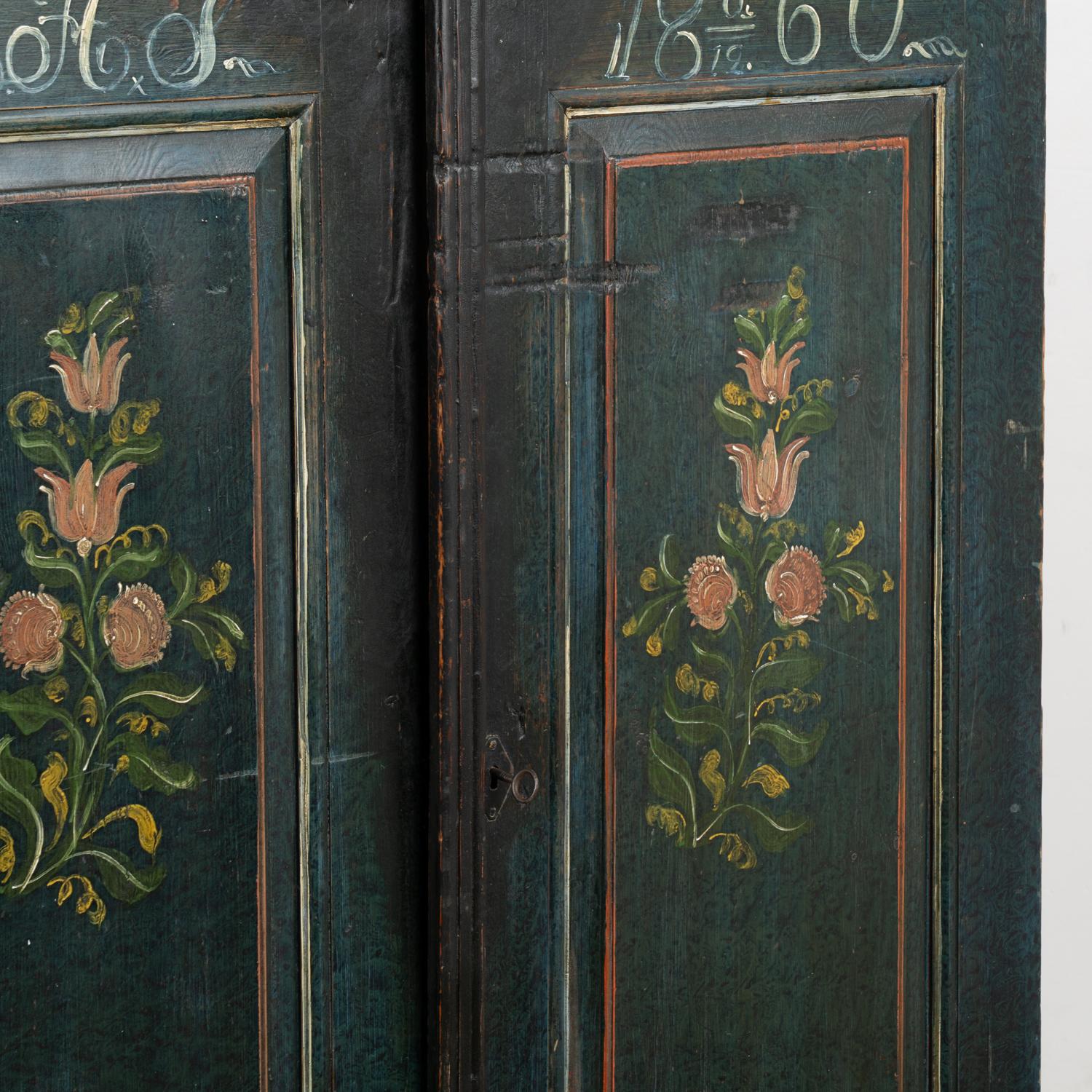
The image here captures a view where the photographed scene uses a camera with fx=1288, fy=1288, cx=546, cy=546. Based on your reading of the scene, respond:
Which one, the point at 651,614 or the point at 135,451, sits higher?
the point at 135,451

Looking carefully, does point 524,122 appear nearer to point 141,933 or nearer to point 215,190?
point 215,190

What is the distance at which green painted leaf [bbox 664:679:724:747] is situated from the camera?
1.30m

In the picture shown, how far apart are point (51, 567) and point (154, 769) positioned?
22cm

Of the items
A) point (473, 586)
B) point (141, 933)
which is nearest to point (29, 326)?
point (473, 586)

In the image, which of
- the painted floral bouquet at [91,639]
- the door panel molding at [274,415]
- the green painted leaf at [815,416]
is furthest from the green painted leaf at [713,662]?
the painted floral bouquet at [91,639]

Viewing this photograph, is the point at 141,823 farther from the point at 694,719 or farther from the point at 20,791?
the point at 694,719

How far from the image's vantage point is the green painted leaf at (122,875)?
125cm

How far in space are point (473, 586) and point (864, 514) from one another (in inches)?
15.6

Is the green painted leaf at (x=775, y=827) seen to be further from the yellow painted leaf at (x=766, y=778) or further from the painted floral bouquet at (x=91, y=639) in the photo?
the painted floral bouquet at (x=91, y=639)

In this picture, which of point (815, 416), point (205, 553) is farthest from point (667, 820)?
point (205, 553)

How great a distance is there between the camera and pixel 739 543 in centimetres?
129

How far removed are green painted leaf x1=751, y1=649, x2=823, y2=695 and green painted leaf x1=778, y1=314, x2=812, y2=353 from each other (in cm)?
31

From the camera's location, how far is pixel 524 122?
4.14ft

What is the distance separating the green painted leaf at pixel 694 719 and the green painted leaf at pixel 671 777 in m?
0.02
